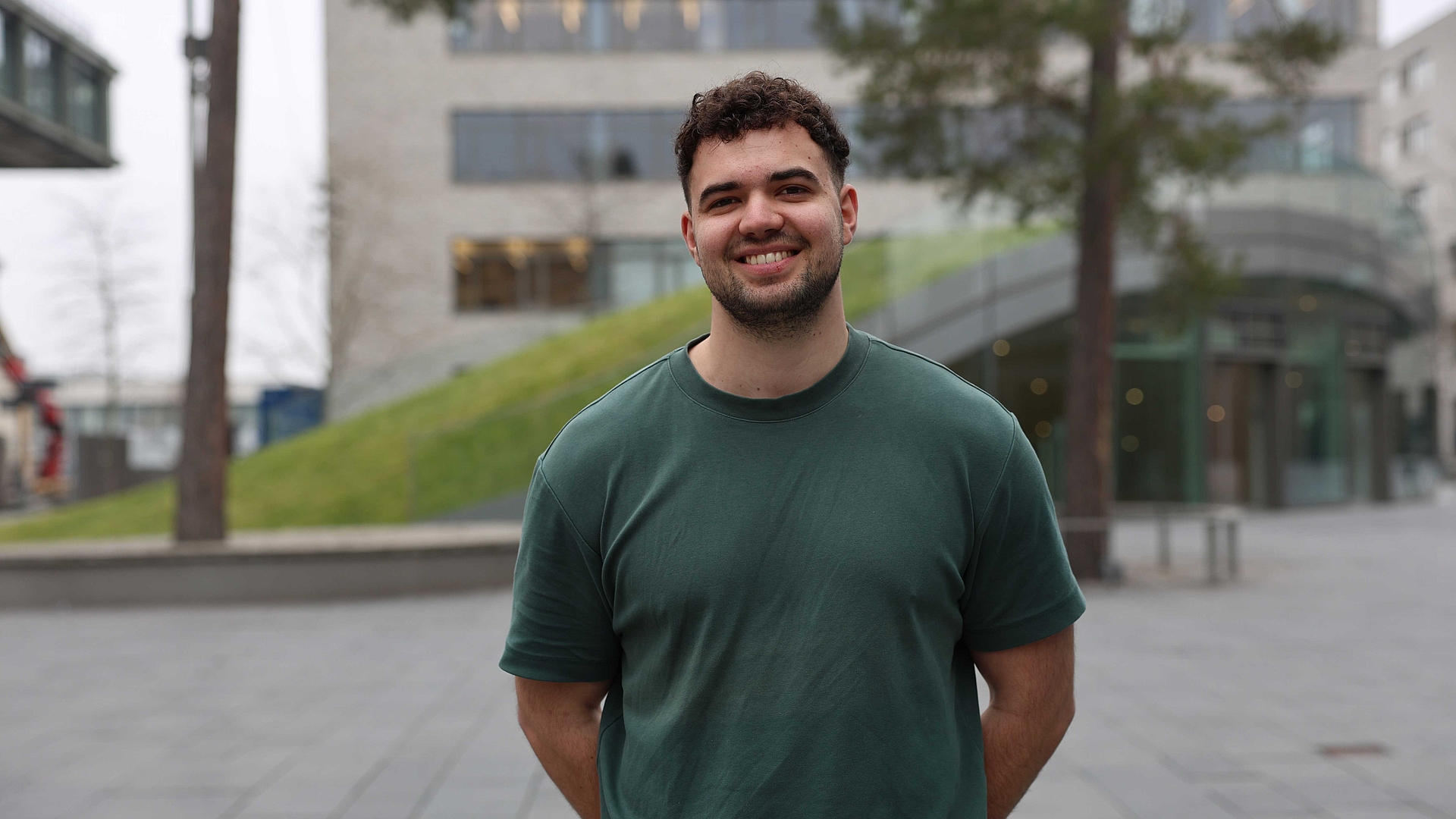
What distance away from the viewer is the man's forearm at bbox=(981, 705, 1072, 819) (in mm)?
1856

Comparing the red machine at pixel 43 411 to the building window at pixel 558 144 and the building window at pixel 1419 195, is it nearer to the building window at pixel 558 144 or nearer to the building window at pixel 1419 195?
the building window at pixel 558 144

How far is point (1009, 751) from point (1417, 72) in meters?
68.3

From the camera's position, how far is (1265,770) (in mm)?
5238

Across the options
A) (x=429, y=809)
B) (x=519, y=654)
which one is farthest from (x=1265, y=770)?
(x=519, y=654)

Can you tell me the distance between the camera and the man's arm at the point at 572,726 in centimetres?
187

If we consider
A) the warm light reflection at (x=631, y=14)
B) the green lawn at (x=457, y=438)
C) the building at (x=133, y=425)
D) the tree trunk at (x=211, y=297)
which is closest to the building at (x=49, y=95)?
the building at (x=133, y=425)

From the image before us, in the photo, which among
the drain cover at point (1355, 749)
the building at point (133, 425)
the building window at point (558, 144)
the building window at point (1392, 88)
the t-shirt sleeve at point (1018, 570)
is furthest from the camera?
the building window at point (1392, 88)

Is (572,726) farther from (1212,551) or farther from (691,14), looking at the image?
(691,14)

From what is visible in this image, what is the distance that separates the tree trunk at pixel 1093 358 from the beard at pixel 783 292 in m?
10.2

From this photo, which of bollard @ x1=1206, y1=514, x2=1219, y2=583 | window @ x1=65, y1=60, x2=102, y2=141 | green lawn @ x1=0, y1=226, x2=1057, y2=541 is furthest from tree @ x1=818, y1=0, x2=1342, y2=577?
window @ x1=65, y1=60, x2=102, y2=141

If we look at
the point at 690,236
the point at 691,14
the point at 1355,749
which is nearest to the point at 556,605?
the point at 690,236

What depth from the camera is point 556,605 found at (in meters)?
1.80

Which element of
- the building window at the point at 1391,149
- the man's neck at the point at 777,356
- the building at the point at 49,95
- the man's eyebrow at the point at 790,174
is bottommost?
the man's neck at the point at 777,356

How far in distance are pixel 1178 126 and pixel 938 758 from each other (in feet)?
34.9
